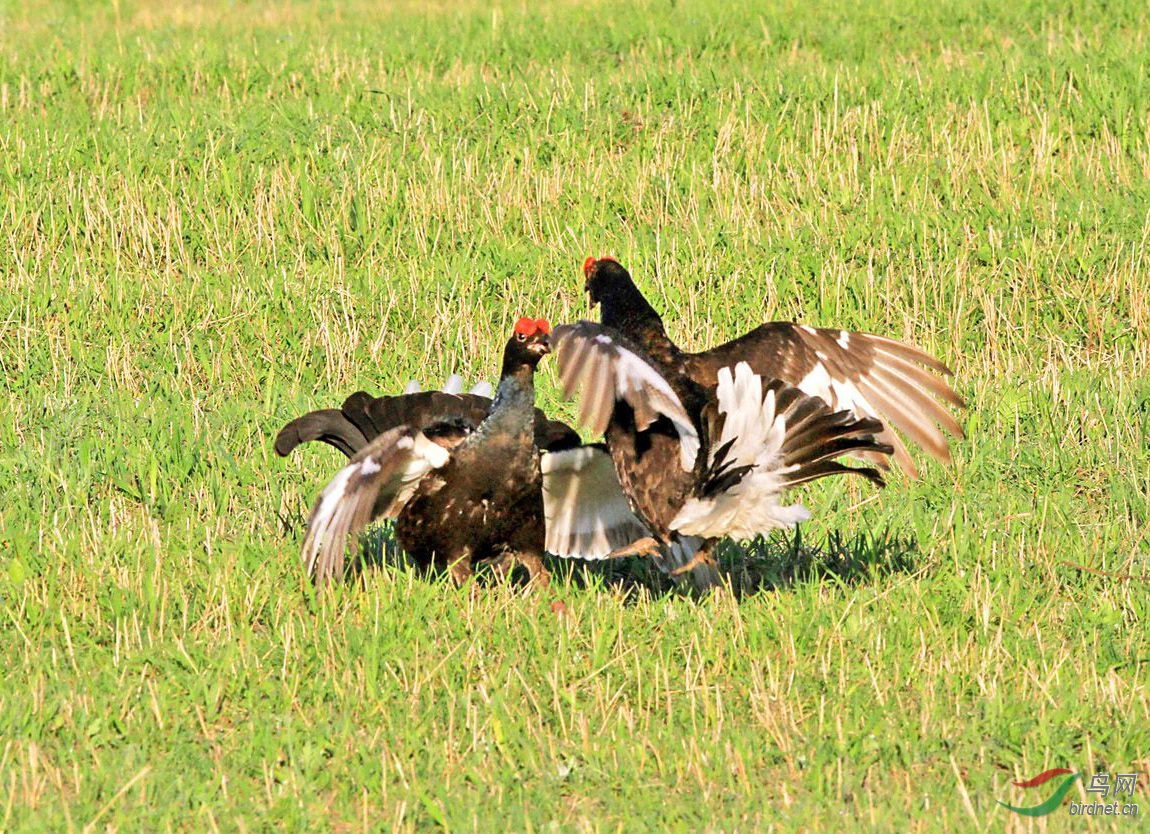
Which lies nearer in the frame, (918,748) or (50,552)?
(918,748)

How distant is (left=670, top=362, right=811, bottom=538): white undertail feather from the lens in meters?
5.48

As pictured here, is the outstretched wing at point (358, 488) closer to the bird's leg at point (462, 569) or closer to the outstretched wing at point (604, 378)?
the bird's leg at point (462, 569)

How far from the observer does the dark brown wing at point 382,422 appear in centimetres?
630

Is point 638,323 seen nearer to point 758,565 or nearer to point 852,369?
point 852,369

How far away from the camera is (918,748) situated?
4.70 m

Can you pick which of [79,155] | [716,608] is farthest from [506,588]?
[79,155]

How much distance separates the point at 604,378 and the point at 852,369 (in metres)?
1.92

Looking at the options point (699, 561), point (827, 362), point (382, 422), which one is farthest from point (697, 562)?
point (382, 422)

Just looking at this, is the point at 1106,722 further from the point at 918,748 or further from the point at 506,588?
the point at 506,588

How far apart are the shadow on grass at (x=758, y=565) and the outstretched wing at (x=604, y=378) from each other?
93 centimetres

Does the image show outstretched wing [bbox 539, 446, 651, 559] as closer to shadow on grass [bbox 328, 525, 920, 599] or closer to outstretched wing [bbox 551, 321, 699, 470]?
shadow on grass [bbox 328, 525, 920, 599]

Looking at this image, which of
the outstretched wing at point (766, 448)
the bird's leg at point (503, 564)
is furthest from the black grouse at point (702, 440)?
the bird's leg at point (503, 564)

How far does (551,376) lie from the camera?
8328mm

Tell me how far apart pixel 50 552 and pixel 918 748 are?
3409 mm
